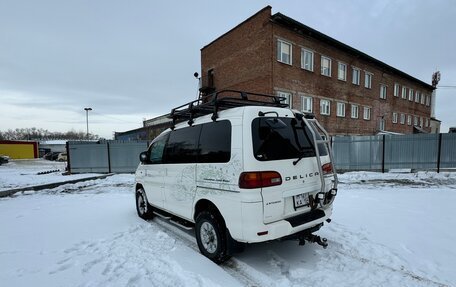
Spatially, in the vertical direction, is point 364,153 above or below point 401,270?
above

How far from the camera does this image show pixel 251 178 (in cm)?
290

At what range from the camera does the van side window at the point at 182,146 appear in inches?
154

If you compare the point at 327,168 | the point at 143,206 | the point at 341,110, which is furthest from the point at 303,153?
the point at 341,110

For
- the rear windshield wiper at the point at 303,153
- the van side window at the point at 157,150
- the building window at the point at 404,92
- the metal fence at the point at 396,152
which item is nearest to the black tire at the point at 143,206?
the van side window at the point at 157,150

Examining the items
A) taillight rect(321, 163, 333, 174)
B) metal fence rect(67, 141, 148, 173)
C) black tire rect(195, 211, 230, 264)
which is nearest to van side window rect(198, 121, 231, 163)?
black tire rect(195, 211, 230, 264)

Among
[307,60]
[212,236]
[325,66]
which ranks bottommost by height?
[212,236]

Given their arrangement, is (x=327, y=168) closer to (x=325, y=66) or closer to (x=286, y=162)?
(x=286, y=162)

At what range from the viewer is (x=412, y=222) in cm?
492

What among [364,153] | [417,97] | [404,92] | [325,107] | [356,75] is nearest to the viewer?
[364,153]

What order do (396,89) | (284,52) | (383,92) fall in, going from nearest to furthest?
(284,52), (383,92), (396,89)

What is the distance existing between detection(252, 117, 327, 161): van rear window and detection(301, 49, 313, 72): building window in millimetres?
16545

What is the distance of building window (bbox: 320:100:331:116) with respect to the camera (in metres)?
19.9

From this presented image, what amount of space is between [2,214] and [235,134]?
699cm

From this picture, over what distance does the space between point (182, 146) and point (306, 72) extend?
1679 cm
